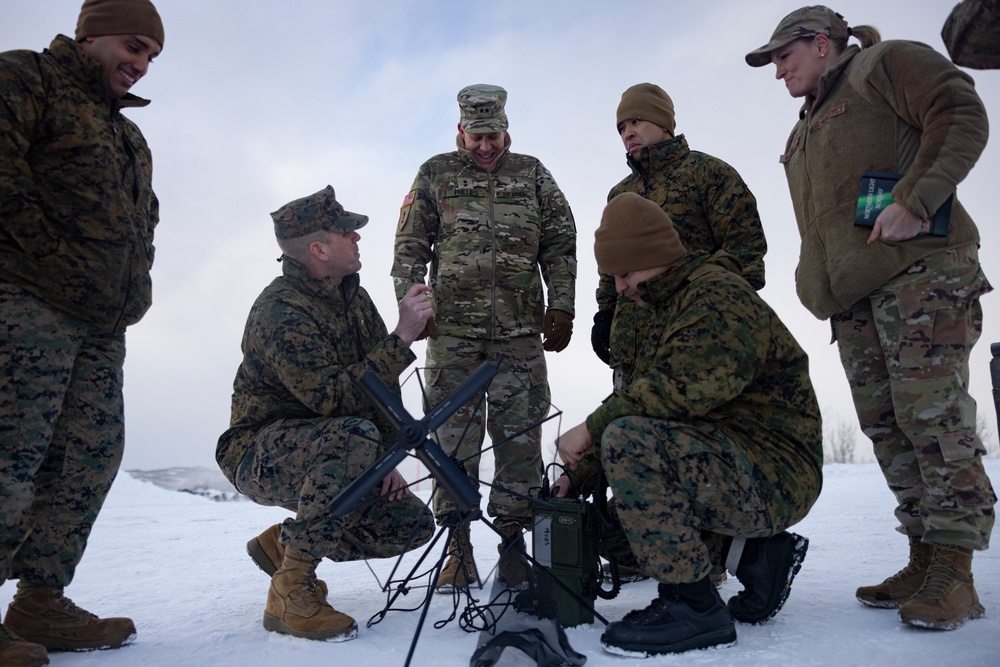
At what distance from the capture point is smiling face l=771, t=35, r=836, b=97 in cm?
370

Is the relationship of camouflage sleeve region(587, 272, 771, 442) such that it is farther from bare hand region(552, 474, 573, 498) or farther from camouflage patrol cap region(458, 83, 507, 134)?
camouflage patrol cap region(458, 83, 507, 134)

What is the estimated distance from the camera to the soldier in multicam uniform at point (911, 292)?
121 inches

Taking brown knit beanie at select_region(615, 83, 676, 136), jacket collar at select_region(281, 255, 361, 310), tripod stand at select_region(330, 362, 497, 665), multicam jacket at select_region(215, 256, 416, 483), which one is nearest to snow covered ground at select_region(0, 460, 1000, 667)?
tripod stand at select_region(330, 362, 497, 665)

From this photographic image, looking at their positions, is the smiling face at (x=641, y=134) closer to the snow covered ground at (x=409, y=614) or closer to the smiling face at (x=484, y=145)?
the smiling face at (x=484, y=145)

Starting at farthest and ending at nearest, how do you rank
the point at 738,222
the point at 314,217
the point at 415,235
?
the point at 415,235
the point at 738,222
the point at 314,217

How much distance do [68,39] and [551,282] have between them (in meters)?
2.63

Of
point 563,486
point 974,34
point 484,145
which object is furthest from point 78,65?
point 974,34

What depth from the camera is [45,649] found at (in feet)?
9.12

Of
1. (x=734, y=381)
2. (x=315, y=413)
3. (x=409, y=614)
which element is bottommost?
(x=409, y=614)

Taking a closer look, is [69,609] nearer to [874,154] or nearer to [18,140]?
[18,140]

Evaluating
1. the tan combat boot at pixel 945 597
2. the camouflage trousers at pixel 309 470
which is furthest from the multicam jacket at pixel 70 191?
the tan combat boot at pixel 945 597

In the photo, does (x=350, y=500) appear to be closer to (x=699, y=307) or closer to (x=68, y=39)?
(x=699, y=307)

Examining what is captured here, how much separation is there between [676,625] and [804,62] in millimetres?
2639

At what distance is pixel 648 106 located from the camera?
4301 millimetres
